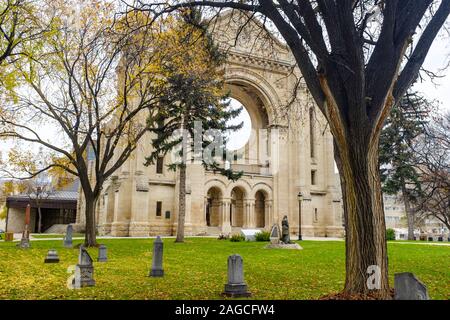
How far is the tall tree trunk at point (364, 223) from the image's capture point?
19.6ft

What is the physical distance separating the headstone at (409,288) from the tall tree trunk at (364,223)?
1430 mm

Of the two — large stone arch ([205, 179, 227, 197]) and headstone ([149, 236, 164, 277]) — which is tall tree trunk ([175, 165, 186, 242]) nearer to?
large stone arch ([205, 179, 227, 197])

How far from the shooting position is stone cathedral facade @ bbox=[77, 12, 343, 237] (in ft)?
108

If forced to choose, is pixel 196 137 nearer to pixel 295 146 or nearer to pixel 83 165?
pixel 83 165

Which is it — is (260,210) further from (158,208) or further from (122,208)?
(122,208)

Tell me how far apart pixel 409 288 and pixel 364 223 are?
65.9 inches

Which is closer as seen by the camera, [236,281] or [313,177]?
[236,281]

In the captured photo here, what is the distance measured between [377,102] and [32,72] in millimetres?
14180

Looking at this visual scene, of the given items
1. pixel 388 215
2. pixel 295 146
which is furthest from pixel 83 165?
pixel 388 215

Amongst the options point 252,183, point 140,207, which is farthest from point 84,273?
point 252,183

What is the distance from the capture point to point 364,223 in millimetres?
6055

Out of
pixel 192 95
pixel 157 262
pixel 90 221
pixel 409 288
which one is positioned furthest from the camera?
pixel 192 95

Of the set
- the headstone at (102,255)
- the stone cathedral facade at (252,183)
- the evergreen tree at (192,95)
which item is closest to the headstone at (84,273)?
the headstone at (102,255)

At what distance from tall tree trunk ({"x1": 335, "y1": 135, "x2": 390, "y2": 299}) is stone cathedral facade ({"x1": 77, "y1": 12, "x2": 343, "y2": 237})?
27436 mm
